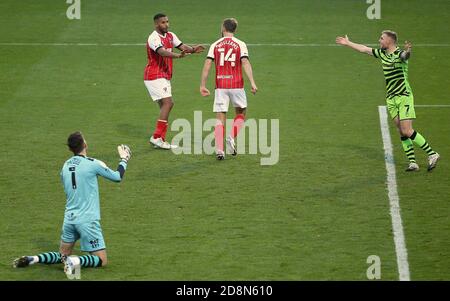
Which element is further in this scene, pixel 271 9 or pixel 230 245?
pixel 271 9

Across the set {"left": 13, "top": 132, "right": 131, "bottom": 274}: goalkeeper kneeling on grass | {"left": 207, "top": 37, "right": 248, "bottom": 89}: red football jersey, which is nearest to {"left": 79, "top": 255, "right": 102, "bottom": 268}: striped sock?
{"left": 13, "top": 132, "right": 131, "bottom": 274}: goalkeeper kneeling on grass

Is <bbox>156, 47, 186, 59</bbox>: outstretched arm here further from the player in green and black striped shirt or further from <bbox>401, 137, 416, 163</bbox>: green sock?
<bbox>401, 137, 416, 163</bbox>: green sock

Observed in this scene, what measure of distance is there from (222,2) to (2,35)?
6950 millimetres

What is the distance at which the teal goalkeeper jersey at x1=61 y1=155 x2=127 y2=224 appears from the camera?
13.9 m

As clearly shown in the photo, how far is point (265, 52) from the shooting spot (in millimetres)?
27781

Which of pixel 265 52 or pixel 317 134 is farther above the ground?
pixel 265 52

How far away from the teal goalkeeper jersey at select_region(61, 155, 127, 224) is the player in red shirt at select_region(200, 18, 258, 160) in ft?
18.0

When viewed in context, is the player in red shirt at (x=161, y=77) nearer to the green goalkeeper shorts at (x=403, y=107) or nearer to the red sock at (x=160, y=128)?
the red sock at (x=160, y=128)

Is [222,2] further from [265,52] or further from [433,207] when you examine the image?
[433,207]

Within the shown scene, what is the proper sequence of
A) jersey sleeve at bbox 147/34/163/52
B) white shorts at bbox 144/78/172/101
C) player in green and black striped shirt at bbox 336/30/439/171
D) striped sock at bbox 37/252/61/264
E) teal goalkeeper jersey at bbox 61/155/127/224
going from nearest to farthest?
teal goalkeeper jersey at bbox 61/155/127/224 < striped sock at bbox 37/252/61/264 < player in green and black striped shirt at bbox 336/30/439/171 < jersey sleeve at bbox 147/34/163/52 < white shorts at bbox 144/78/172/101

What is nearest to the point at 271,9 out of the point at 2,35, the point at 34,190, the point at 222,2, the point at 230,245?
the point at 222,2

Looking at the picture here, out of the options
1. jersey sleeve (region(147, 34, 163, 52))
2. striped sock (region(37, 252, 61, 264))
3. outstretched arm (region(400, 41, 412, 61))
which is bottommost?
striped sock (region(37, 252, 61, 264))

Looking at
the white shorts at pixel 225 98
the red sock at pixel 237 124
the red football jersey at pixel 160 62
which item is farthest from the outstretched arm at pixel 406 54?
the red football jersey at pixel 160 62

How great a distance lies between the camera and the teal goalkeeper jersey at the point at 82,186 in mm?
13906
